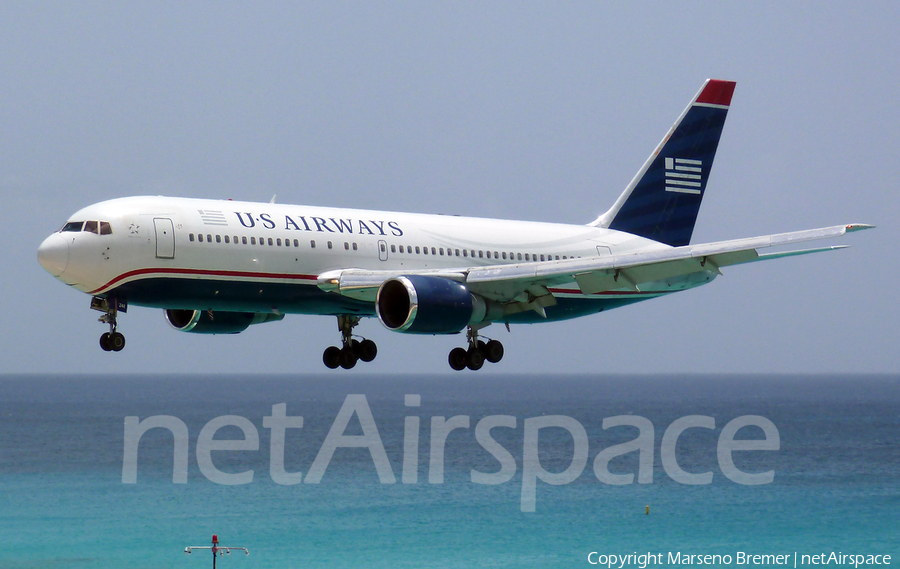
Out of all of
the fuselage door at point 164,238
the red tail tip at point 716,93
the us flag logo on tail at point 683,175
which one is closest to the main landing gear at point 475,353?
the fuselage door at point 164,238

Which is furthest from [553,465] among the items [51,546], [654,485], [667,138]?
[667,138]

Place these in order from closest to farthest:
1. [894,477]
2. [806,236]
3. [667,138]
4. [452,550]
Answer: [806,236] < [667,138] < [452,550] < [894,477]

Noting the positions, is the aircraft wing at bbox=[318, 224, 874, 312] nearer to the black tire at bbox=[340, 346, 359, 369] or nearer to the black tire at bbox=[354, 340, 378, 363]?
the black tire at bbox=[354, 340, 378, 363]

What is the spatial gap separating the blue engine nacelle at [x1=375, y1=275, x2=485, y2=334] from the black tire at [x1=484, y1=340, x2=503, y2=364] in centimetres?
423

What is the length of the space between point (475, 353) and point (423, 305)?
6279 mm

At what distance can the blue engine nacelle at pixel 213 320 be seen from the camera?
42250 mm

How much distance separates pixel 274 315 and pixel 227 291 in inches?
254

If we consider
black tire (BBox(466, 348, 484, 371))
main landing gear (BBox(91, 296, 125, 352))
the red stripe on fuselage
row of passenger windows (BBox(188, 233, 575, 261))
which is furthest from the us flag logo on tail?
main landing gear (BBox(91, 296, 125, 352))

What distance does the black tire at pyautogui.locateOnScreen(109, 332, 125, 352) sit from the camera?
1393 inches

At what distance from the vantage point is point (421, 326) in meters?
36.7

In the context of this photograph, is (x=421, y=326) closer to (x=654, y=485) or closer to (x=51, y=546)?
(x=51, y=546)

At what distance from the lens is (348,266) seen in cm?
3919

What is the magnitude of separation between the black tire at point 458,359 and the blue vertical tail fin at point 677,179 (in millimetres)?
10462

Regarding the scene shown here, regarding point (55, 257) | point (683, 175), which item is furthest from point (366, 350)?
point (683, 175)
